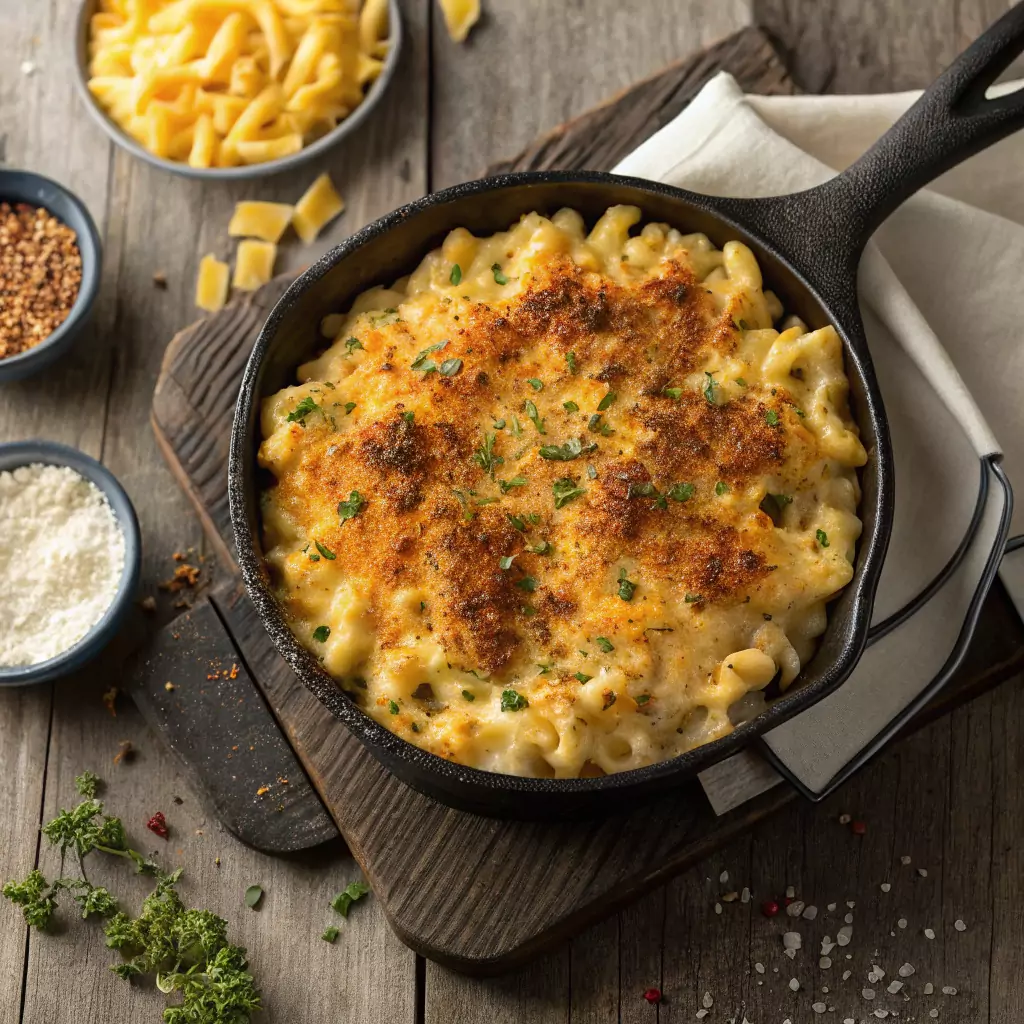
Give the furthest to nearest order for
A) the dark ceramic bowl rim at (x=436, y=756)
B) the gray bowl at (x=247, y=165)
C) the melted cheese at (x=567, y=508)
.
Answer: the gray bowl at (x=247, y=165) < the melted cheese at (x=567, y=508) < the dark ceramic bowl rim at (x=436, y=756)

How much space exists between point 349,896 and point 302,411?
154 cm

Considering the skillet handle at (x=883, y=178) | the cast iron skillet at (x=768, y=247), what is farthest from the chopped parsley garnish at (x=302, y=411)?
the skillet handle at (x=883, y=178)

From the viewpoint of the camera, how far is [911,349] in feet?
11.8

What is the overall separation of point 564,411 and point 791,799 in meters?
1.38

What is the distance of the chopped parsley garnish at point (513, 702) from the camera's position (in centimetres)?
297

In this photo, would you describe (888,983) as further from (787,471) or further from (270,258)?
(270,258)

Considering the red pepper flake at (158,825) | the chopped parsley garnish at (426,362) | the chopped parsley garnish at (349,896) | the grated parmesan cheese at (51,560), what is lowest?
the chopped parsley garnish at (349,896)

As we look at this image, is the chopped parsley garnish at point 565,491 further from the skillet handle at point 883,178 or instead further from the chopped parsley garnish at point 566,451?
the skillet handle at point 883,178

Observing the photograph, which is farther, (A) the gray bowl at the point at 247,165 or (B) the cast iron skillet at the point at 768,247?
(A) the gray bowl at the point at 247,165

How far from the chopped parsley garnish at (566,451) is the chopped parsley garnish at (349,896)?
1535 millimetres

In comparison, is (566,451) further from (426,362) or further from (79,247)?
(79,247)

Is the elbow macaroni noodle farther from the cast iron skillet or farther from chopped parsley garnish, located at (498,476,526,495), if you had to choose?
chopped parsley garnish, located at (498,476,526,495)

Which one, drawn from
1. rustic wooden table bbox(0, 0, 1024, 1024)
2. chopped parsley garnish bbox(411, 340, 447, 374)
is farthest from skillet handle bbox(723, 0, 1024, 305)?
rustic wooden table bbox(0, 0, 1024, 1024)

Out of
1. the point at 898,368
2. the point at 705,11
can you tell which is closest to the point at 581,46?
the point at 705,11
